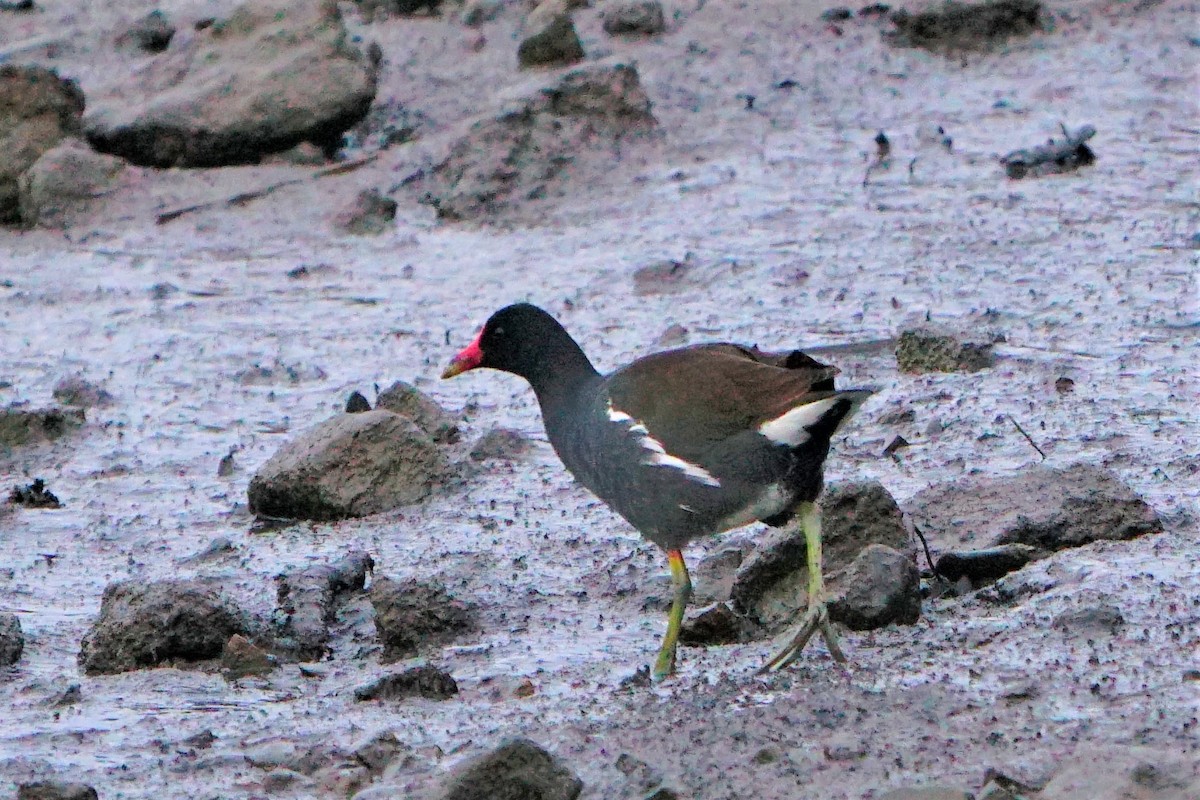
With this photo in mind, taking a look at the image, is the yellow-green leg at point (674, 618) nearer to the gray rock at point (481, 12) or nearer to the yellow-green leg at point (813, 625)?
the yellow-green leg at point (813, 625)

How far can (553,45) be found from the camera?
10.1 metres

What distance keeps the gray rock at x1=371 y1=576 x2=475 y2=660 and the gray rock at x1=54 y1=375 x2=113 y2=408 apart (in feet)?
8.76

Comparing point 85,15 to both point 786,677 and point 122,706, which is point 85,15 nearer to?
point 122,706

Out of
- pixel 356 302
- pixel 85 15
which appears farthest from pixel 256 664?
pixel 85 15

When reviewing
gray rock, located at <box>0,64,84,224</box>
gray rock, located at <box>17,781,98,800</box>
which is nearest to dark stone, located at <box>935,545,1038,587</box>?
gray rock, located at <box>17,781,98,800</box>

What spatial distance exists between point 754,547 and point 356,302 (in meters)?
3.40

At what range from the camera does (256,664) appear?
16.3ft

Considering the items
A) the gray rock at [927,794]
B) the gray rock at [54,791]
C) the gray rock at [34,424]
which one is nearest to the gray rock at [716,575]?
the gray rock at [927,794]

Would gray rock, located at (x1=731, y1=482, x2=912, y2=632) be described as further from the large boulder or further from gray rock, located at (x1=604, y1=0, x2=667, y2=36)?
gray rock, located at (x1=604, y1=0, x2=667, y2=36)

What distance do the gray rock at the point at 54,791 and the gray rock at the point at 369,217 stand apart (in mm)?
5454

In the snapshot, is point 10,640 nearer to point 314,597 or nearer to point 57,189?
point 314,597

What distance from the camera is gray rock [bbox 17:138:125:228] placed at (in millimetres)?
9570

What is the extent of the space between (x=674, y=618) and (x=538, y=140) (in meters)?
4.97

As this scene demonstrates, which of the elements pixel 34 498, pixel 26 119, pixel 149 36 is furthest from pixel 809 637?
pixel 149 36
